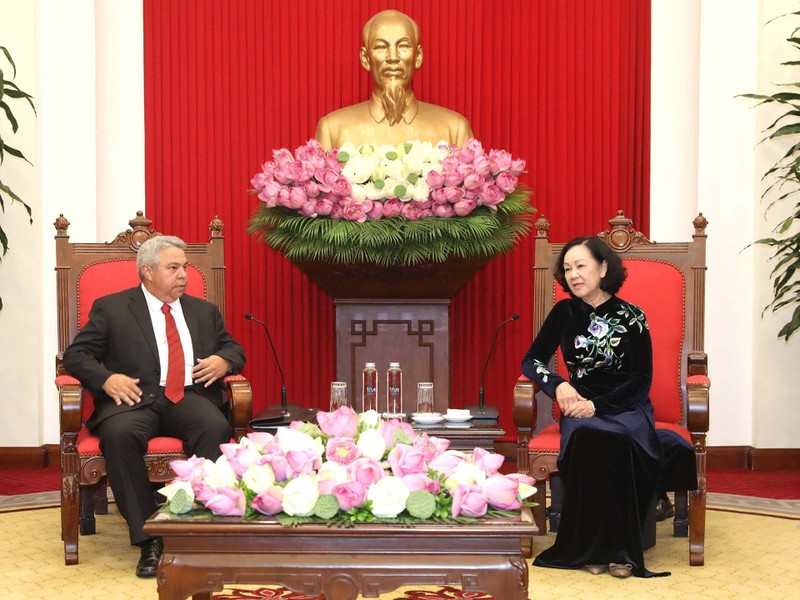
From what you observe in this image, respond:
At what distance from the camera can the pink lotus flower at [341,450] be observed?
2.50 m

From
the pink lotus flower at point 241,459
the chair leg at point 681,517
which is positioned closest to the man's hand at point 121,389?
the pink lotus flower at point 241,459

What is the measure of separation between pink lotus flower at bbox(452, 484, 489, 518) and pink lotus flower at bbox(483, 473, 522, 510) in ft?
0.09

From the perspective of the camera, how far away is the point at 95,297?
14.0ft

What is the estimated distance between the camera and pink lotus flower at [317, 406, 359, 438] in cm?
266

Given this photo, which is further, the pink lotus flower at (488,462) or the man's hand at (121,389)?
the man's hand at (121,389)

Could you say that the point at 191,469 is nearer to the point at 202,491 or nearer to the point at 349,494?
the point at 202,491

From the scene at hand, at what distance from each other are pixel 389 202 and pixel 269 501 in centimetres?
196

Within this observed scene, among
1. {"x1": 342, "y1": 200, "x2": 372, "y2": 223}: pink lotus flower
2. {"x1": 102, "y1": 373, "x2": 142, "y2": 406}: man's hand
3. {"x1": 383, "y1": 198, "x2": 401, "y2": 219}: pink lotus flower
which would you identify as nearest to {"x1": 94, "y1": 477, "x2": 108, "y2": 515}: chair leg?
{"x1": 102, "y1": 373, "x2": 142, "y2": 406}: man's hand

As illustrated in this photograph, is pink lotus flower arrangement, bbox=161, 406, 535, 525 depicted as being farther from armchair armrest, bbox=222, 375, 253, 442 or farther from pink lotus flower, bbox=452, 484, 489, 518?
armchair armrest, bbox=222, 375, 253, 442

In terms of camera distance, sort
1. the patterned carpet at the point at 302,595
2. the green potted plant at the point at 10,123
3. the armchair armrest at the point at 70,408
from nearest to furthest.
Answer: the patterned carpet at the point at 302,595
the armchair armrest at the point at 70,408
the green potted plant at the point at 10,123

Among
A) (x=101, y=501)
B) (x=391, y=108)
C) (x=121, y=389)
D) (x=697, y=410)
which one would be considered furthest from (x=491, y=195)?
(x=101, y=501)

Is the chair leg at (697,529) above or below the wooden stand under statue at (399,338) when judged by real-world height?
below

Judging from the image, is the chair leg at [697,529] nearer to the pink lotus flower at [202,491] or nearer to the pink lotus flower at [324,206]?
the pink lotus flower at [324,206]

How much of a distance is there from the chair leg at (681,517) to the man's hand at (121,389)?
2.20 metres
